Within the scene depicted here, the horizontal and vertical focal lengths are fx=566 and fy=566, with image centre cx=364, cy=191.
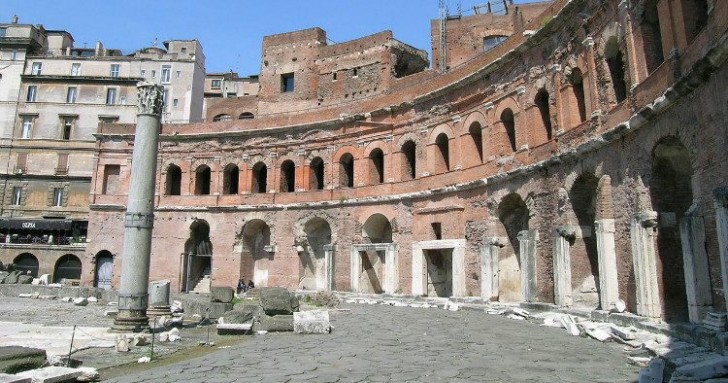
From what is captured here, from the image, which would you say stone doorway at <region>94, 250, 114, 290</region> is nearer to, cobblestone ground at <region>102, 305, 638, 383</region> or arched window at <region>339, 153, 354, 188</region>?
arched window at <region>339, 153, 354, 188</region>

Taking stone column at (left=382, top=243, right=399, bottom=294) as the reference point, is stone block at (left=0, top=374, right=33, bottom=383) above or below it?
below

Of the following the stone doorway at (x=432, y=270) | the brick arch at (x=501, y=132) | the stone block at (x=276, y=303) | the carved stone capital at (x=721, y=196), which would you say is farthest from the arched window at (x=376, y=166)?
the carved stone capital at (x=721, y=196)

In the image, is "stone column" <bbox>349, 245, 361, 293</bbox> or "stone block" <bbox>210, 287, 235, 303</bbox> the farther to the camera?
"stone column" <bbox>349, 245, 361, 293</bbox>

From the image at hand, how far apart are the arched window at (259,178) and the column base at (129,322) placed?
16.5m

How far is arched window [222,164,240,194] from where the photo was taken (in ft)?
93.9

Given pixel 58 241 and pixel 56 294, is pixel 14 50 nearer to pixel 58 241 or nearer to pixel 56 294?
pixel 58 241

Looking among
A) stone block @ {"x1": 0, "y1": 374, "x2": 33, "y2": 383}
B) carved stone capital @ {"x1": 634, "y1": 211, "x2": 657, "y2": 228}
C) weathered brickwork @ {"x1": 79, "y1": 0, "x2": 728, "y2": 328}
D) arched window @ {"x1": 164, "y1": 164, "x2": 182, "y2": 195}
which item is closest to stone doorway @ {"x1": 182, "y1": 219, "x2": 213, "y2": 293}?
weathered brickwork @ {"x1": 79, "y1": 0, "x2": 728, "y2": 328}

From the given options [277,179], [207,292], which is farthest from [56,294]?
[277,179]

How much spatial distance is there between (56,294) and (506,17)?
24.1m

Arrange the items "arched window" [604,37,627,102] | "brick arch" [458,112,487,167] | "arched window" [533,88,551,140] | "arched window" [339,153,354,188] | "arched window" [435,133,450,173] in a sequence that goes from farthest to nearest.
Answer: "arched window" [339,153,354,188], "arched window" [435,133,450,173], "brick arch" [458,112,487,167], "arched window" [533,88,551,140], "arched window" [604,37,627,102]

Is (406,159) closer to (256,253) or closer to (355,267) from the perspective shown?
(355,267)

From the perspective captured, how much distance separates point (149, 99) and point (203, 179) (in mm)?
17736

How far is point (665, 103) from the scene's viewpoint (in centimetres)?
1005

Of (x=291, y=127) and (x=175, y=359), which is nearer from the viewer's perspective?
(x=175, y=359)
